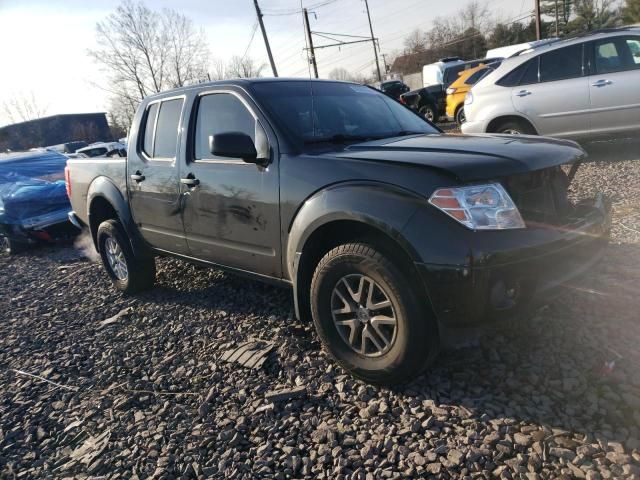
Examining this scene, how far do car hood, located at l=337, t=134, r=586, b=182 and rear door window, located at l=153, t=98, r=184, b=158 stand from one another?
1633mm

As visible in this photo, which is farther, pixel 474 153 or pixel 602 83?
pixel 602 83

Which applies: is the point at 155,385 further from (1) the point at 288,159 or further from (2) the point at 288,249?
(1) the point at 288,159

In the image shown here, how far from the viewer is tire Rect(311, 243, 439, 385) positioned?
2359 millimetres

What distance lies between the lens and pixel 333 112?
3.33 metres

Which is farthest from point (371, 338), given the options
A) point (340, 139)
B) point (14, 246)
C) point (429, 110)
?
point (429, 110)

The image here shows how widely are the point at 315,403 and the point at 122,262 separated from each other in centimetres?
306

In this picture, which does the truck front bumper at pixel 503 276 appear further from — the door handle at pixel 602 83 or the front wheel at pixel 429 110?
the front wheel at pixel 429 110

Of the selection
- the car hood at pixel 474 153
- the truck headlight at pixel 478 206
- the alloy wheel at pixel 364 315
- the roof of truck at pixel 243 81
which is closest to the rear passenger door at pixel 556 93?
the roof of truck at pixel 243 81

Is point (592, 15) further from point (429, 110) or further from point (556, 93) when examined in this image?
point (556, 93)

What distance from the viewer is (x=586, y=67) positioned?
256 inches

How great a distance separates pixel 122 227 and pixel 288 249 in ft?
8.07

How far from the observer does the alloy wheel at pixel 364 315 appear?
2.49 metres

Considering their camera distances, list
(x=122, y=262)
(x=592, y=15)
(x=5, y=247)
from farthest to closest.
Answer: (x=592, y=15) → (x=5, y=247) → (x=122, y=262)

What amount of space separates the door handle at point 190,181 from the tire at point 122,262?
1338 mm
